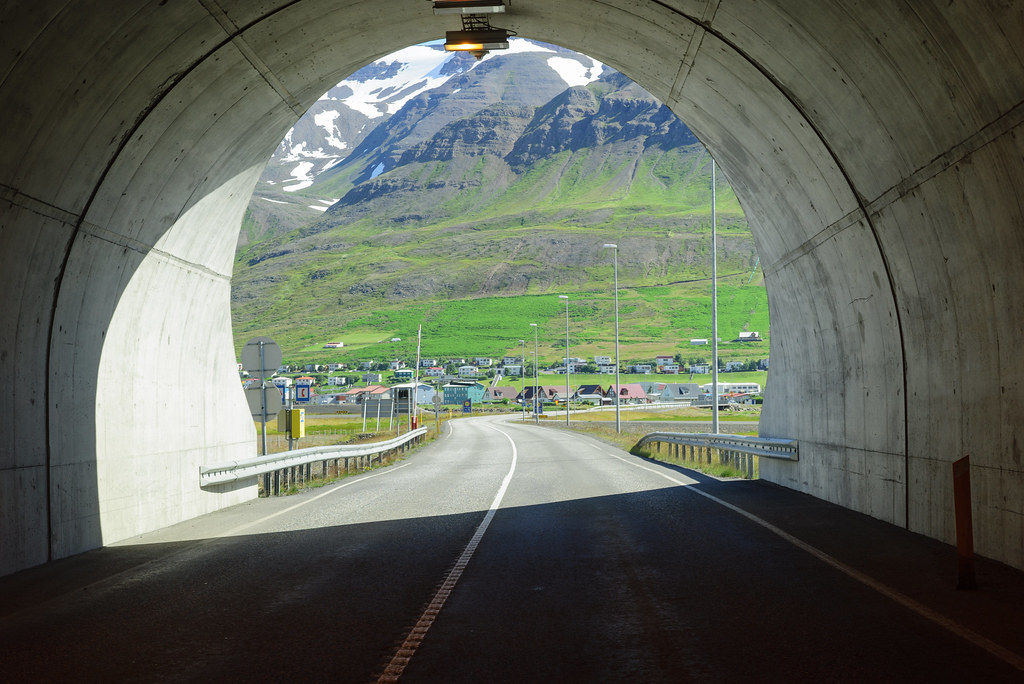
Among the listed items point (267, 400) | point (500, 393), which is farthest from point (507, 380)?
point (267, 400)

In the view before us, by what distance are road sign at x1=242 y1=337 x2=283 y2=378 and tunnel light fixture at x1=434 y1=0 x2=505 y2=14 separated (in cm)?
827

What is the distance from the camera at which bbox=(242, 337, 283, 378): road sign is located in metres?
18.5

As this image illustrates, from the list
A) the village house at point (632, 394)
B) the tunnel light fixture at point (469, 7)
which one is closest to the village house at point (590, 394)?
the village house at point (632, 394)

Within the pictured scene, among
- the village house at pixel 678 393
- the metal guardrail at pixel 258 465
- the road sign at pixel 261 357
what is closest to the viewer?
the metal guardrail at pixel 258 465

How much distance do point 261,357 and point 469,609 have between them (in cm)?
1219

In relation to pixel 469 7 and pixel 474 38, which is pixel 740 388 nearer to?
pixel 474 38

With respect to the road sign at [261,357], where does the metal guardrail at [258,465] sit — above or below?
below

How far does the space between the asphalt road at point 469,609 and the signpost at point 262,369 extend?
5559 millimetres

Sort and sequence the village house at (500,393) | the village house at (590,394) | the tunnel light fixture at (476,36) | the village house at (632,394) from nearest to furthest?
1. the tunnel light fixture at (476,36)
2. the village house at (632,394)
3. the village house at (590,394)
4. the village house at (500,393)

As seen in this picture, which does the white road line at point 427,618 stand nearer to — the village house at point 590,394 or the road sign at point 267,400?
the road sign at point 267,400

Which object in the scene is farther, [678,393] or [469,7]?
[678,393]

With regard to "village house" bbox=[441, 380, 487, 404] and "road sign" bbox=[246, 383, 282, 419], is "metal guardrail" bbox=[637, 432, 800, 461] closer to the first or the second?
"road sign" bbox=[246, 383, 282, 419]

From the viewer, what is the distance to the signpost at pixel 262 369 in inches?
730

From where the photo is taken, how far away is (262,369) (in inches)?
739
